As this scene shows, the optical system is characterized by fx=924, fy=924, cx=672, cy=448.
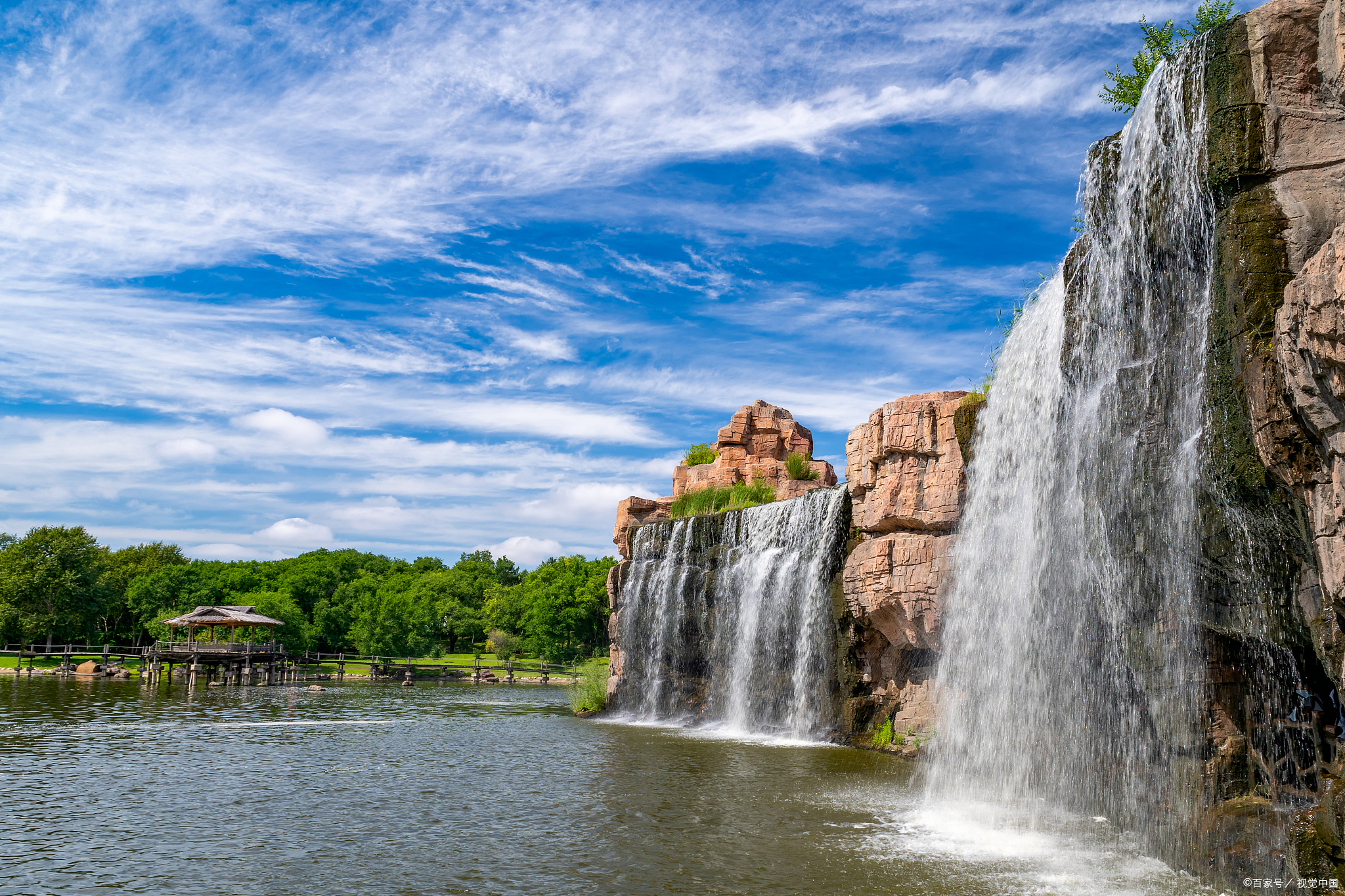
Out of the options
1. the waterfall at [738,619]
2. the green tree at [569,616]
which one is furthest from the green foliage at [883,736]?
the green tree at [569,616]

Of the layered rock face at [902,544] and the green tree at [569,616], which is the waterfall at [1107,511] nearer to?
the layered rock face at [902,544]

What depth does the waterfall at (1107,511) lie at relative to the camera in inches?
377

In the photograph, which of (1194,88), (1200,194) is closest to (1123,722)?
(1200,194)

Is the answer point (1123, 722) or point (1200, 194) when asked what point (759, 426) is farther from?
point (1200, 194)

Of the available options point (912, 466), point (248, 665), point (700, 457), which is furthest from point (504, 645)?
point (912, 466)

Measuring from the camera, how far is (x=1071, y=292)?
1159cm

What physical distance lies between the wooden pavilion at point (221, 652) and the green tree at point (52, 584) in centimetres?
1503

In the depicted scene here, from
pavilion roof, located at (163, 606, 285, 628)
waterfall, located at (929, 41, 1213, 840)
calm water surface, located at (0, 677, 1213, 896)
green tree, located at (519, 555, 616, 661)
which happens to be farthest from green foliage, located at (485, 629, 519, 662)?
waterfall, located at (929, 41, 1213, 840)

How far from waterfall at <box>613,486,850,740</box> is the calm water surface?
8.87 ft

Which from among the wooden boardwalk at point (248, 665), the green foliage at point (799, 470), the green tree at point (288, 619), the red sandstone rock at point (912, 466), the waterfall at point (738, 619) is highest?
the green foliage at point (799, 470)

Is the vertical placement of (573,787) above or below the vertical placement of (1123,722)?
below

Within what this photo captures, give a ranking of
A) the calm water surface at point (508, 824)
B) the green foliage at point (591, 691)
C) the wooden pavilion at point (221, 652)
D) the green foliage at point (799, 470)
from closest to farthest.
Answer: the calm water surface at point (508, 824) → the green foliage at point (591, 691) → the green foliage at point (799, 470) → the wooden pavilion at point (221, 652)

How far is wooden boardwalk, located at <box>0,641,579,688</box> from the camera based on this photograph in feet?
148

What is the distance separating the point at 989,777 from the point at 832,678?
21.5 feet
